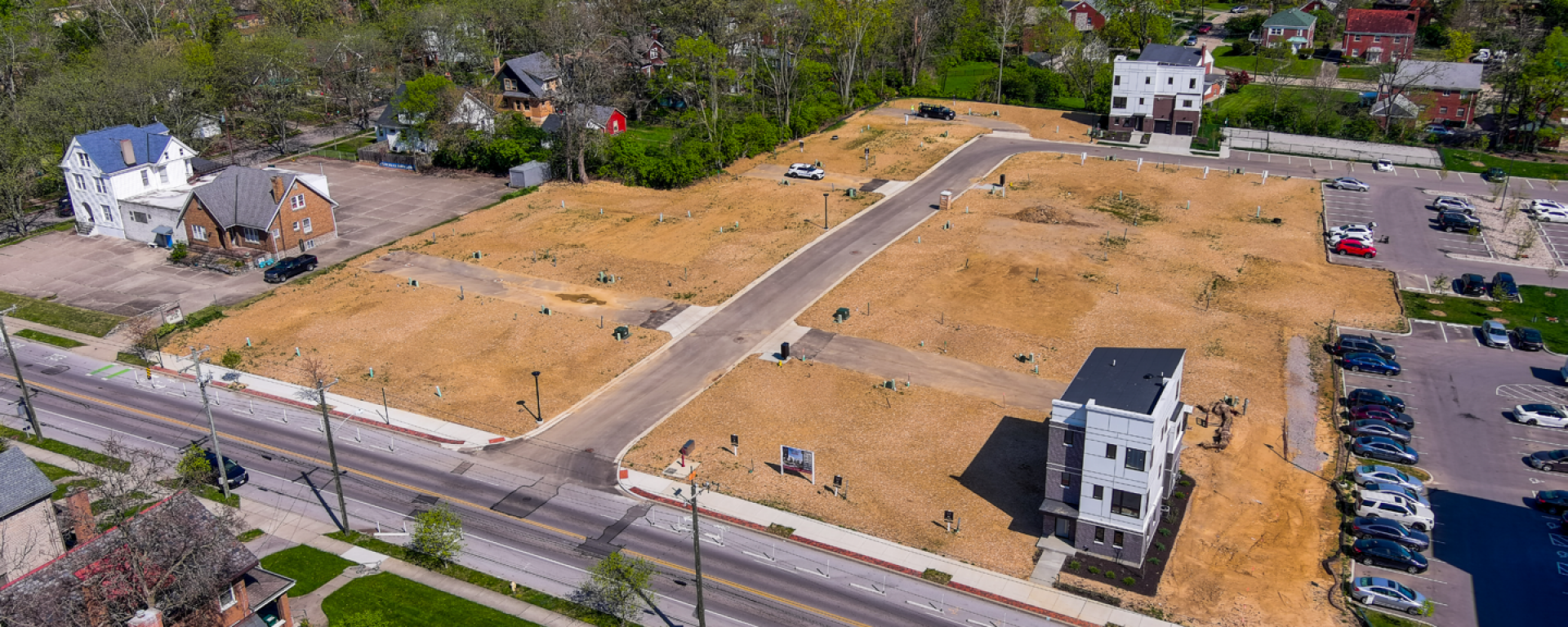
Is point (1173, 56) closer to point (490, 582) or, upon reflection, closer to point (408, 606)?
point (490, 582)

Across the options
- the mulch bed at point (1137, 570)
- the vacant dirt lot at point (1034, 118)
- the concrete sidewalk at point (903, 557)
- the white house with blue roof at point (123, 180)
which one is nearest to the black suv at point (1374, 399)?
the mulch bed at point (1137, 570)

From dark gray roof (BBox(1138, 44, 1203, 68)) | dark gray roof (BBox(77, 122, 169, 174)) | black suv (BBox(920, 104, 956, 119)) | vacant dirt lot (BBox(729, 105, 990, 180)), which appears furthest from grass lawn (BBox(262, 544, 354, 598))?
dark gray roof (BBox(1138, 44, 1203, 68))

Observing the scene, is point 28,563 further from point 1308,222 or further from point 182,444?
point 1308,222

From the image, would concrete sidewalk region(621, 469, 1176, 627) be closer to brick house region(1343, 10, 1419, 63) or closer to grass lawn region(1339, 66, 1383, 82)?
grass lawn region(1339, 66, 1383, 82)

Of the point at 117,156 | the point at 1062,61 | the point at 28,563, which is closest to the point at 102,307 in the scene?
the point at 117,156

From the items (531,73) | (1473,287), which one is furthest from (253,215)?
(1473,287)

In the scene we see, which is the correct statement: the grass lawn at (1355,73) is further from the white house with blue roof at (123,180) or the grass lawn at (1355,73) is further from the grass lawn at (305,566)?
the white house with blue roof at (123,180)

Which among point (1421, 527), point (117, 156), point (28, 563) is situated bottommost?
point (1421, 527)
